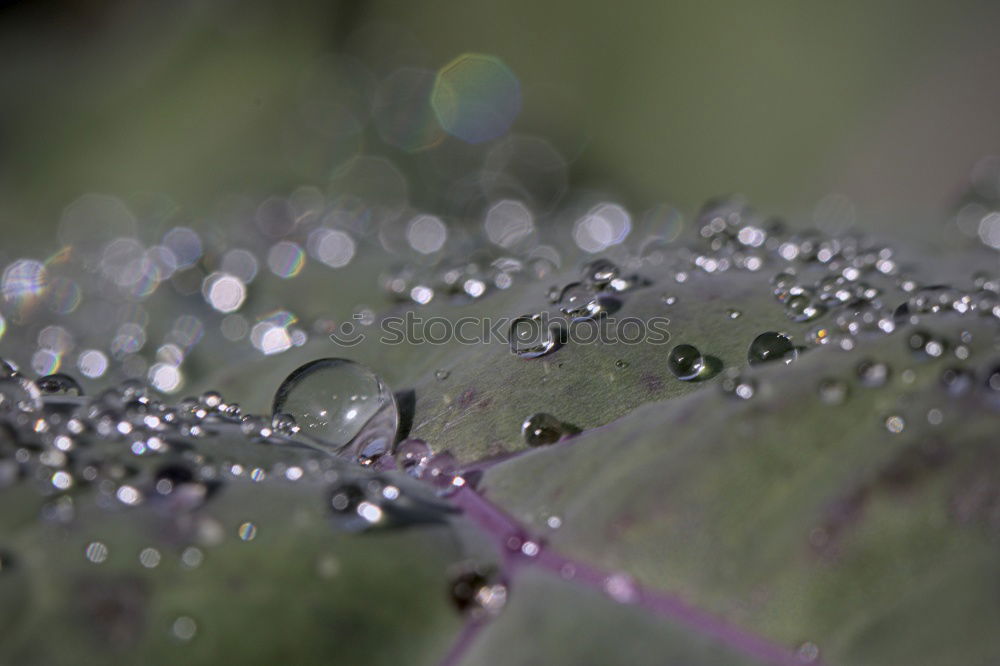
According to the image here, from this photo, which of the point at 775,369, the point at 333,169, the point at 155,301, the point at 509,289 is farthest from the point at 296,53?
the point at 775,369

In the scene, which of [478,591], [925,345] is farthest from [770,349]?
[478,591]

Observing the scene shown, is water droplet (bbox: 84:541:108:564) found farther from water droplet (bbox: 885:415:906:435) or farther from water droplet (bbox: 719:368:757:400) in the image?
water droplet (bbox: 885:415:906:435)

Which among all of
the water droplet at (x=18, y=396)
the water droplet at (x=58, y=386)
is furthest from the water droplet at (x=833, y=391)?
the water droplet at (x=58, y=386)

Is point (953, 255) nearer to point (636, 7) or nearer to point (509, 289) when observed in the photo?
point (509, 289)

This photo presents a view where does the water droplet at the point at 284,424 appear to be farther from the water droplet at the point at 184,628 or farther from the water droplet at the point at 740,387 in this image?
the water droplet at the point at 740,387

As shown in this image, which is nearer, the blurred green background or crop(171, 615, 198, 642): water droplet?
crop(171, 615, 198, 642): water droplet

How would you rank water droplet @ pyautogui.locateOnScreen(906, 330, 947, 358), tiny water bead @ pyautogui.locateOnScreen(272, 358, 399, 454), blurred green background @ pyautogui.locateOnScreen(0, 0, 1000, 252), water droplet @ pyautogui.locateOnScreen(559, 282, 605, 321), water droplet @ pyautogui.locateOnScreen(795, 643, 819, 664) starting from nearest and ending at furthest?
water droplet @ pyautogui.locateOnScreen(795, 643, 819, 664) → water droplet @ pyautogui.locateOnScreen(906, 330, 947, 358) → tiny water bead @ pyautogui.locateOnScreen(272, 358, 399, 454) → water droplet @ pyautogui.locateOnScreen(559, 282, 605, 321) → blurred green background @ pyautogui.locateOnScreen(0, 0, 1000, 252)

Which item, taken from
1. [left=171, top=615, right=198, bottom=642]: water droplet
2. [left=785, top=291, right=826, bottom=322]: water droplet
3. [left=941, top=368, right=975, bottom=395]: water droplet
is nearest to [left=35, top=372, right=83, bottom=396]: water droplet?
[left=171, top=615, right=198, bottom=642]: water droplet
